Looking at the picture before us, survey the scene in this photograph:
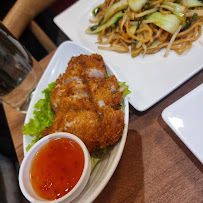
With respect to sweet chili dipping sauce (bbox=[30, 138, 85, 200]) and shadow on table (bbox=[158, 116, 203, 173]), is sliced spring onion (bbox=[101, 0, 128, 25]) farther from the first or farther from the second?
sweet chili dipping sauce (bbox=[30, 138, 85, 200])

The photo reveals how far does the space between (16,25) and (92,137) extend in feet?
7.85

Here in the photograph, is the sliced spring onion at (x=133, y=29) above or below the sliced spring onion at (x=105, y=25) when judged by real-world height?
below

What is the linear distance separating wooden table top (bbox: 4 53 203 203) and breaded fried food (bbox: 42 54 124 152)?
34 cm

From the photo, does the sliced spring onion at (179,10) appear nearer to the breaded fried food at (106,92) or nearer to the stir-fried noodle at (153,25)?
the stir-fried noodle at (153,25)

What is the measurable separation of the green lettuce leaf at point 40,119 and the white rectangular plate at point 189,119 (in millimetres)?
938

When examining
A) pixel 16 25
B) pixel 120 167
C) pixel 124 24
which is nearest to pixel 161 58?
pixel 124 24

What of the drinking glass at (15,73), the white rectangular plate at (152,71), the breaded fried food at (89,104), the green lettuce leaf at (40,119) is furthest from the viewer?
the drinking glass at (15,73)

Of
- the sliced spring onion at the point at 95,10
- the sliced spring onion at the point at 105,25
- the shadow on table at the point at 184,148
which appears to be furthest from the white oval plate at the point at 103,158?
the sliced spring onion at the point at 95,10

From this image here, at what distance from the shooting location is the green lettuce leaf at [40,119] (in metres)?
1.67

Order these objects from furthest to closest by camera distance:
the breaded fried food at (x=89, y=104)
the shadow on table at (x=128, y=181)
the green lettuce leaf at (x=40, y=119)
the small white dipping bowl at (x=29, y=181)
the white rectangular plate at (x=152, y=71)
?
the white rectangular plate at (x=152, y=71), the green lettuce leaf at (x=40, y=119), the shadow on table at (x=128, y=181), the breaded fried food at (x=89, y=104), the small white dipping bowl at (x=29, y=181)

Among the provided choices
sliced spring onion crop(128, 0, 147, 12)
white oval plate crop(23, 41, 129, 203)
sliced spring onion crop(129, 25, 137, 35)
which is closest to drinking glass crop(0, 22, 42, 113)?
white oval plate crop(23, 41, 129, 203)

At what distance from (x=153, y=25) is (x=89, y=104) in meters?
1.26

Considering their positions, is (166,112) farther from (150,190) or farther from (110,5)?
(110,5)

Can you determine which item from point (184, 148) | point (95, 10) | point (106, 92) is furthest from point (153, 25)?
point (184, 148)
